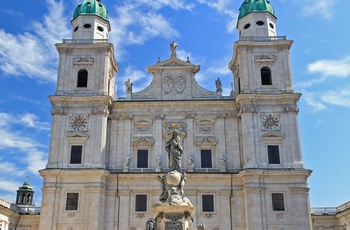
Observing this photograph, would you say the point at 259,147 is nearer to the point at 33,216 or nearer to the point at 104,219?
the point at 104,219

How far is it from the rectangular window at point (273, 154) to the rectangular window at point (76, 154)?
15709 millimetres

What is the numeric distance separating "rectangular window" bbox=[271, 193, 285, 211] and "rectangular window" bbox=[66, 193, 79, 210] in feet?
51.5

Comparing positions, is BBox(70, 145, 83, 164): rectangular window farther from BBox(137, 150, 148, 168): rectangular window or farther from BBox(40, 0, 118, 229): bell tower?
BBox(137, 150, 148, 168): rectangular window

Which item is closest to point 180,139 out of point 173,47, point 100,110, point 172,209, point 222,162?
point 222,162

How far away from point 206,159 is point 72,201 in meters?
11.6

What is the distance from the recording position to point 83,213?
34875mm

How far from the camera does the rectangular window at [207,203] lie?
117 ft

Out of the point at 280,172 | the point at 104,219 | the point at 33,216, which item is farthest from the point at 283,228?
the point at 33,216

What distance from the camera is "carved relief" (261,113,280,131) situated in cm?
3719

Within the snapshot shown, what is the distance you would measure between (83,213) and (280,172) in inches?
630

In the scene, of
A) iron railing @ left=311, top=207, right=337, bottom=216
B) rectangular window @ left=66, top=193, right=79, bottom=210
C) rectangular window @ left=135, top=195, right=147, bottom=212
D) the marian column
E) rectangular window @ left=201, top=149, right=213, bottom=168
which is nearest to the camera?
the marian column

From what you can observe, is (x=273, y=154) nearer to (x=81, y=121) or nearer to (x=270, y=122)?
(x=270, y=122)

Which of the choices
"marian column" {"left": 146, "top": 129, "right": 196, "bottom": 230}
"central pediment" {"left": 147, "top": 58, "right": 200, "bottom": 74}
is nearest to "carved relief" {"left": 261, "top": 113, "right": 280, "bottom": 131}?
"central pediment" {"left": 147, "top": 58, "right": 200, "bottom": 74}

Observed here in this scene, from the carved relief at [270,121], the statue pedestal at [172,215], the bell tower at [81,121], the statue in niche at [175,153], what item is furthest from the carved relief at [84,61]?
the statue pedestal at [172,215]
